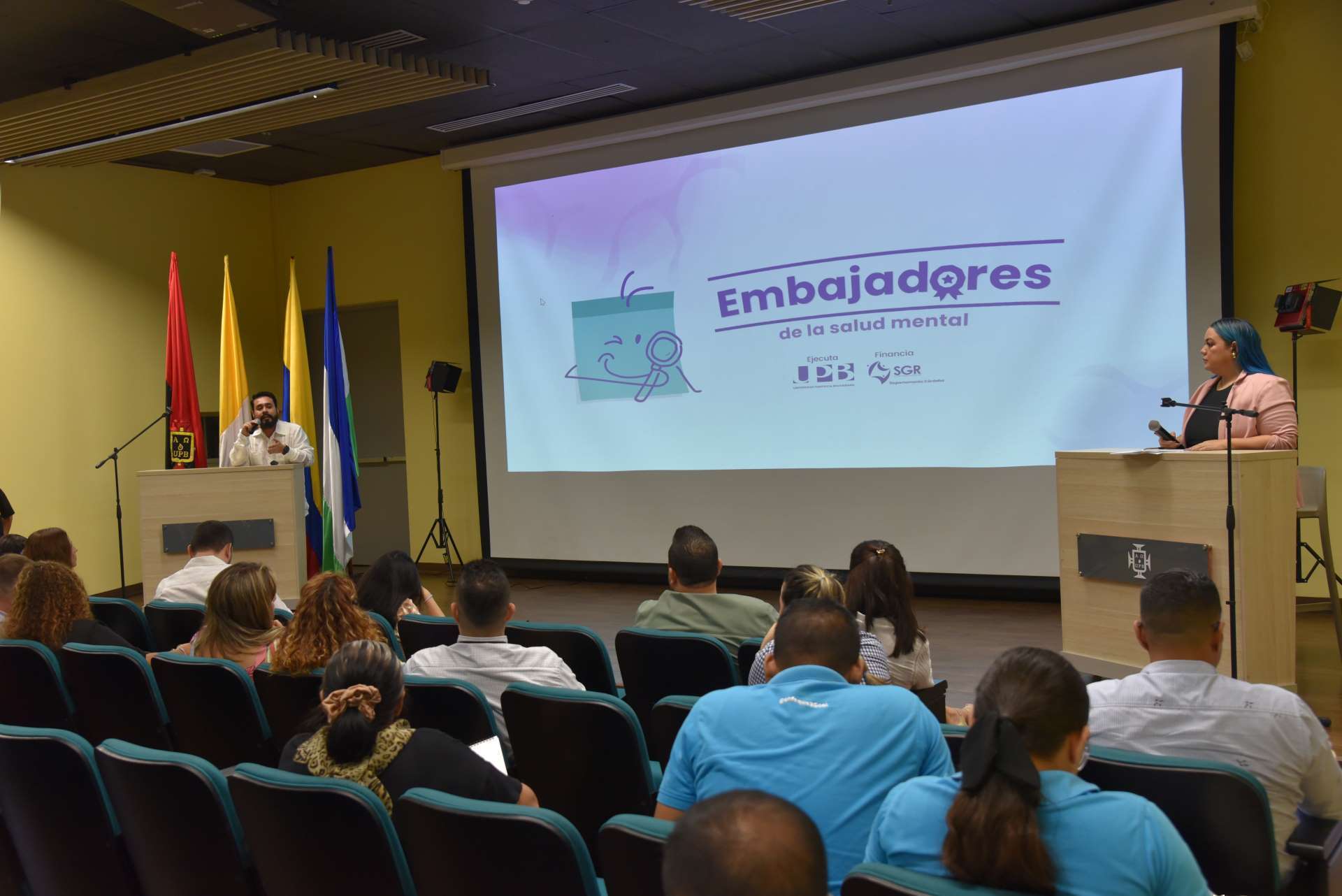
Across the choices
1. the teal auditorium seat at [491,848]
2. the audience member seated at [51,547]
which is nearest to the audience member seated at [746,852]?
the teal auditorium seat at [491,848]

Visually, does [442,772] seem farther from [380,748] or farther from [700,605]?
[700,605]

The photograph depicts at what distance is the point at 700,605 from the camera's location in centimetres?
355

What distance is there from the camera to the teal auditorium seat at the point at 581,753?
96.8 inches

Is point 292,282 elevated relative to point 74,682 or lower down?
elevated

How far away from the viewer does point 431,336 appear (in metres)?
9.50

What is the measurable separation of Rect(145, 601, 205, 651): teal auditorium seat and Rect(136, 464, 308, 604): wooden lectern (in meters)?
2.13

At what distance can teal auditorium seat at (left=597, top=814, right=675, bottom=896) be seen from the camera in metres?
1.56

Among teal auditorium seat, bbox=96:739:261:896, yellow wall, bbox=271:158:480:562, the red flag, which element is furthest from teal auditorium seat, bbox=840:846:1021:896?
yellow wall, bbox=271:158:480:562

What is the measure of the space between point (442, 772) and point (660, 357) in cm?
611

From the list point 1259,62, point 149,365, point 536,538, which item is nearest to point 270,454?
point 536,538

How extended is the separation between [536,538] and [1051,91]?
4992mm

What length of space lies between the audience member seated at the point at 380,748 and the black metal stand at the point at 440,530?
274 inches

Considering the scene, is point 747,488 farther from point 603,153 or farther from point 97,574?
point 97,574

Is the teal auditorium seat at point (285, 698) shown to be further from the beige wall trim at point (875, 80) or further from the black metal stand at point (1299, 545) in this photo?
the beige wall trim at point (875, 80)
